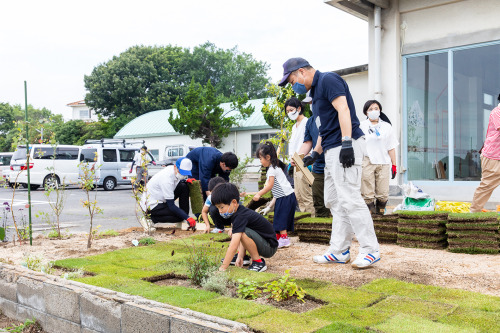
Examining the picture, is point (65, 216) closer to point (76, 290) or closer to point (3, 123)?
point (76, 290)

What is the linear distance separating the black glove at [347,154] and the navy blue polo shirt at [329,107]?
262 mm

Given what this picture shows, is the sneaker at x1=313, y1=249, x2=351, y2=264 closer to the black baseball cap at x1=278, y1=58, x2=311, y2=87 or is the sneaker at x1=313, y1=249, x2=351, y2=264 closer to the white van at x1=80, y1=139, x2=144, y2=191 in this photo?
the black baseball cap at x1=278, y1=58, x2=311, y2=87

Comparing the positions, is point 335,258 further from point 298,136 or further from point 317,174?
point 298,136

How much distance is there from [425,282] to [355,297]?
92 centimetres

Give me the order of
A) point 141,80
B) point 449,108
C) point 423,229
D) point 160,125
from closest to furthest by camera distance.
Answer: point 423,229
point 449,108
point 160,125
point 141,80

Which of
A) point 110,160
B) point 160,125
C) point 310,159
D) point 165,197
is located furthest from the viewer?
point 160,125

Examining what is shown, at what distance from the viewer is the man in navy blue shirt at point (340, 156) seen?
4.26m

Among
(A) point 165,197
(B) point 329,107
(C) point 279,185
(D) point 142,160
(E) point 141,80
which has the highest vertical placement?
(E) point 141,80

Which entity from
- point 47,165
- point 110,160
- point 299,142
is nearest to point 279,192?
point 299,142

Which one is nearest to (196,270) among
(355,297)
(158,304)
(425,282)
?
(158,304)

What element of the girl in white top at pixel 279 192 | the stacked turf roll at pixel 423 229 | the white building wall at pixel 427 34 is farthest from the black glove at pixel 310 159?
the white building wall at pixel 427 34

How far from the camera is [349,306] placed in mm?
3064

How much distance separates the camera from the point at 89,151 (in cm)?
2002

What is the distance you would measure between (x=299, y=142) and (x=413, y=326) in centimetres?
436
